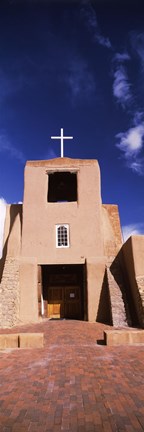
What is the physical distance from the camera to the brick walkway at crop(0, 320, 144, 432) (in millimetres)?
4570

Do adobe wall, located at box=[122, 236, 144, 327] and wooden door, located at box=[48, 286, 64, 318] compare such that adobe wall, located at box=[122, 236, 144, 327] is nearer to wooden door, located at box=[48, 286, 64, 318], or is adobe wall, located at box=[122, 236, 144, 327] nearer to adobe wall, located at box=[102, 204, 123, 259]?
adobe wall, located at box=[102, 204, 123, 259]

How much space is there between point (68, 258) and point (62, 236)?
1.52m

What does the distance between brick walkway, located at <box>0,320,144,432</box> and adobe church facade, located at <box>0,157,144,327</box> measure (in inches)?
205

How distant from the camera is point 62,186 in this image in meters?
22.6

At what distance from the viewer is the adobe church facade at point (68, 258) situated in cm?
1466

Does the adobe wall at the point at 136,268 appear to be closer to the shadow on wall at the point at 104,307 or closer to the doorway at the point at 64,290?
the shadow on wall at the point at 104,307

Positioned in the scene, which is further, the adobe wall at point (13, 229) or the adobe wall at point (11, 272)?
the adobe wall at point (13, 229)

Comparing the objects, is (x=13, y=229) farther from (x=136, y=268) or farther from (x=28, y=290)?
(x=136, y=268)

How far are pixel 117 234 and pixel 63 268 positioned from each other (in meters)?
4.71

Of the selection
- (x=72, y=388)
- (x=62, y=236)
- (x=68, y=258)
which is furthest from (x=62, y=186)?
(x=72, y=388)

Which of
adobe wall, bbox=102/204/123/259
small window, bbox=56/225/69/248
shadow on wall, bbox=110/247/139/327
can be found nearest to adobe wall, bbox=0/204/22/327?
small window, bbox=56/225/69/248

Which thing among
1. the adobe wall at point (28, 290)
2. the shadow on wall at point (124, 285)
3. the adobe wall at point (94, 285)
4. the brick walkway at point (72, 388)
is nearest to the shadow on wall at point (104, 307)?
the adobe wall at point (94, 285)

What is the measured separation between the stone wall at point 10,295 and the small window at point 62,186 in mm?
7637

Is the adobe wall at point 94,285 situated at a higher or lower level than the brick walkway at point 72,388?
higher
